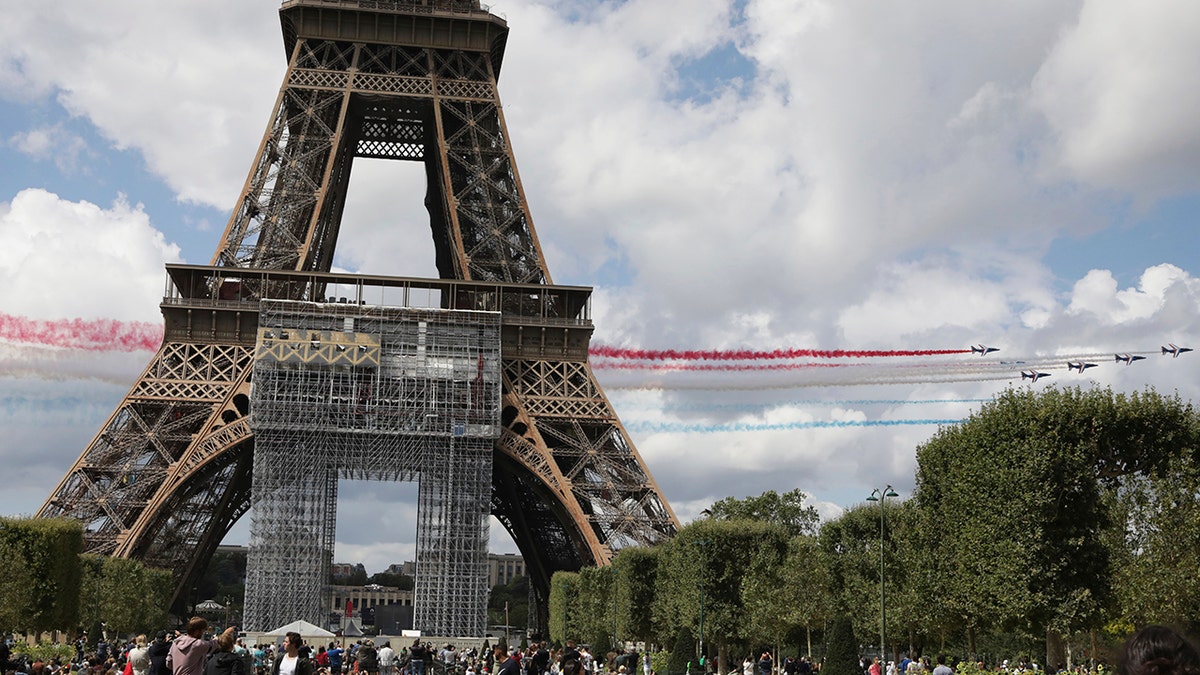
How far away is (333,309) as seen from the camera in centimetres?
5269

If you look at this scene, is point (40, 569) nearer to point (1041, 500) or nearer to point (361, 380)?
point (361, 380)

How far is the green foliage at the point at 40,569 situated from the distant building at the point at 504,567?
5568 inches

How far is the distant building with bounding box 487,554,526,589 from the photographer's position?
18538 centimetres

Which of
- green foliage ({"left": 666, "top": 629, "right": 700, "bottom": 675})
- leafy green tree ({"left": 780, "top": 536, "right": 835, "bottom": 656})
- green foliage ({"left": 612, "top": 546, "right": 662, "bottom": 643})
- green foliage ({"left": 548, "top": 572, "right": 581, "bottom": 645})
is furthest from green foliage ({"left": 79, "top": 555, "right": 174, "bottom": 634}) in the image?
leafy green tree ({"left": 780, "top": 536, "right": 835, "bottom": 656})

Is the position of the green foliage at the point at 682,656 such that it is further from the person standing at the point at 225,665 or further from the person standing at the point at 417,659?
the person standing at the point at 225,665

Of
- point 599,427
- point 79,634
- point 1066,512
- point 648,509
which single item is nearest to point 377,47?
point 599,427

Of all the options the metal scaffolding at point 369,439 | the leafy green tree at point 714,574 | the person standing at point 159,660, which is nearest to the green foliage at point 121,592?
the metal scaffolding at point 369,439

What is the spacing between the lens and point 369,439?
52.0 metres

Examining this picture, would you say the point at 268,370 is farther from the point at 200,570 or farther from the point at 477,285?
the point at 200,570

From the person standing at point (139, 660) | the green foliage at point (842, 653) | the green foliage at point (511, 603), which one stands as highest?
the person standing at point (139, 660)

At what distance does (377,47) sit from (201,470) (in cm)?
2066

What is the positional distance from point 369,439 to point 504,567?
459 ft

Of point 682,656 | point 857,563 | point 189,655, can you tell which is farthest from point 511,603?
point 189,655

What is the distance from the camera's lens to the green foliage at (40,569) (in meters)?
40.6
